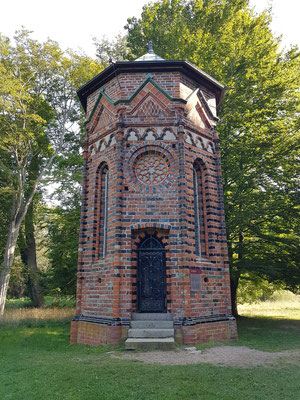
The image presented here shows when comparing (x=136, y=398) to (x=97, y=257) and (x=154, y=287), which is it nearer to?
(x=154, y=287)

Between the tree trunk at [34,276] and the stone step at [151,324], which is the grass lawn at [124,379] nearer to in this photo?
the stone step at [151,324]

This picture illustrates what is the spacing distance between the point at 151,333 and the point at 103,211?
408 centimetres

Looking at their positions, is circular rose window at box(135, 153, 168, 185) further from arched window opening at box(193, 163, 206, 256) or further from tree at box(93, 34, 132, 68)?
tree at box(93, 34, 132, 68)

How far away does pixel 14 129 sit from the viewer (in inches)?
631

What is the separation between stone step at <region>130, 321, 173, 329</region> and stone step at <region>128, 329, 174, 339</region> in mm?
208

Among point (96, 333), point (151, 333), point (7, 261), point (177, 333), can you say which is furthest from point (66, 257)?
point (177, 333)

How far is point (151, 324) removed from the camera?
770cm

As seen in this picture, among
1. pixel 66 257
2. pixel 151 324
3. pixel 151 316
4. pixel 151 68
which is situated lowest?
pixel 151 324

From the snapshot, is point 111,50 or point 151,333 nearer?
point 151,333

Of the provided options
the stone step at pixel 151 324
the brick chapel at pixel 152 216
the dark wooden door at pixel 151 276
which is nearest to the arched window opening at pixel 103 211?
the brick chapel at pixel 152 216

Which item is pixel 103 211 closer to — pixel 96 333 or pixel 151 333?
pixel 96 333

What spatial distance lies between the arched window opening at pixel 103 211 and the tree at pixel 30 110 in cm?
787

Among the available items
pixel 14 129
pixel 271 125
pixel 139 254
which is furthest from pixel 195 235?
pixel 14 129

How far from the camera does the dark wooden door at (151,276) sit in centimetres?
820
